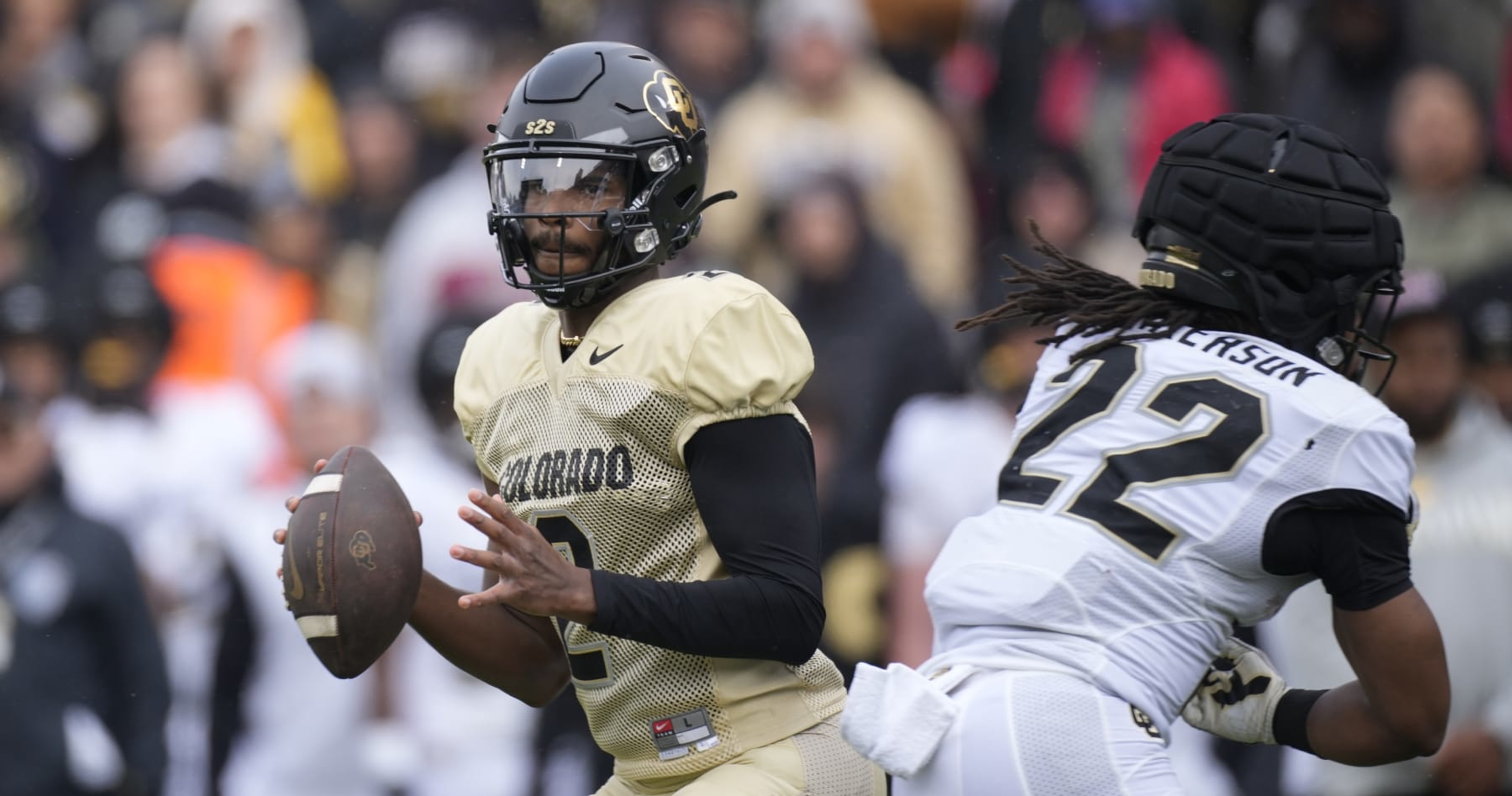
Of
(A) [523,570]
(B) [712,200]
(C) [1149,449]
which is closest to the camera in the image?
(A) [523,570]

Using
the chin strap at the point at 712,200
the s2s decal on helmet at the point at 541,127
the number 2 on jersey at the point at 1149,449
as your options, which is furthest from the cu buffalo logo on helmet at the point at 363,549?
the number 2 on jersey at the point at 1149,449

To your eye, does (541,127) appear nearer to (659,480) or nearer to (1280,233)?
(659,480)

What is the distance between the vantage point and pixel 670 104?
11.8ft

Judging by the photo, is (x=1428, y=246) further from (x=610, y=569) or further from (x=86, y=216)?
(x=86, y=216)

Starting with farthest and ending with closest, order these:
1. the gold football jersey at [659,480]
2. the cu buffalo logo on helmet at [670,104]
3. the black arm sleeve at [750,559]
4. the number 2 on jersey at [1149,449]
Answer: the cu buffalo logo on helmet at [670,104], the gold football jersey at [659,480], the black arm sleeve at [750,559], the number 2 on jersey at [1149,449]

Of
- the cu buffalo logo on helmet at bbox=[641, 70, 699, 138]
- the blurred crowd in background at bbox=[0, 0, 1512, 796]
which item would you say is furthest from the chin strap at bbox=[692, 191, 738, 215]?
the blurred crowd in background at bbox=[0, 0, 1512, 796]

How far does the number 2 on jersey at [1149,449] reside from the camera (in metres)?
3.05

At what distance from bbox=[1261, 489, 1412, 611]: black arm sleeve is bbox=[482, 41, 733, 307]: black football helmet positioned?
124cm

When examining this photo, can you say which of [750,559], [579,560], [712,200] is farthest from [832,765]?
[712,200]

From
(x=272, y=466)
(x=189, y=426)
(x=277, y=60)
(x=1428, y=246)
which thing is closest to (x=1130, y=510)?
(x=1428, y=246)

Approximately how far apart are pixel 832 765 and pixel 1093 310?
3.05 feet

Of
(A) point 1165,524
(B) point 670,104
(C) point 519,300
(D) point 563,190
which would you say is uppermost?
(B) point 670,104

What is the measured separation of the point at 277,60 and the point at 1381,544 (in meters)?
6.93

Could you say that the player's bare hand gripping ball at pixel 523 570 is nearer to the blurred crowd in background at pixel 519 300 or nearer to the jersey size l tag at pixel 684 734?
the jersey size l tag at pixel 684 734
